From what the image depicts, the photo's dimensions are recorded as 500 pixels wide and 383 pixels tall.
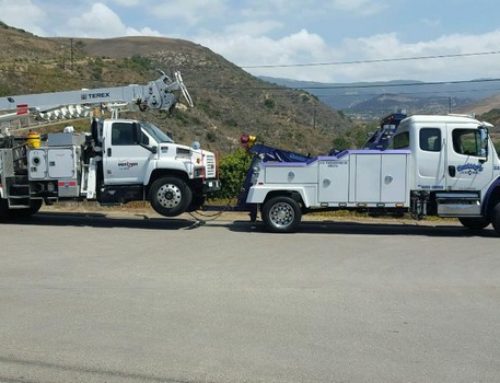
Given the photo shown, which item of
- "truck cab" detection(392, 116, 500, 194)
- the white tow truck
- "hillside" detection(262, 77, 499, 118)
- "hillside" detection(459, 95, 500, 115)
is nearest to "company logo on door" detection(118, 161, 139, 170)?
the white tow truck

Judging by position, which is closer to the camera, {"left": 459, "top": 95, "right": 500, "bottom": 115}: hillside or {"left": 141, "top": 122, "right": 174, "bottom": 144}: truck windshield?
{"left": 141, "top": 122, "right": 174, "bottom": 144}: truck windshield

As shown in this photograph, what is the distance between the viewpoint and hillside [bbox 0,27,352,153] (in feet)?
190

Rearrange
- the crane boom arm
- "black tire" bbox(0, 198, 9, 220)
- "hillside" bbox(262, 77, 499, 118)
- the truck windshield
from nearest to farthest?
the truck windshield → "black tire" bbox(0, 198, 9, 220) → the crane boom arm → "hillside" bbox(262, 77, 499, 118)

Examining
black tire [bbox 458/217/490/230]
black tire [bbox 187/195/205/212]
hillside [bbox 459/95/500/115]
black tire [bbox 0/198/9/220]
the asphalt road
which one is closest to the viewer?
the asphalt road

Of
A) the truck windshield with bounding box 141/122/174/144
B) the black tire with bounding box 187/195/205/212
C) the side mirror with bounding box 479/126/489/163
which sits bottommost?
the black tire with bounding box 187/195/205/212

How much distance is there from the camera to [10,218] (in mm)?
16312

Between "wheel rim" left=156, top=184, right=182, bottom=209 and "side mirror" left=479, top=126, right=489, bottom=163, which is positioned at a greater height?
"side mirror" left=479, top=126, right=489, bottom=163

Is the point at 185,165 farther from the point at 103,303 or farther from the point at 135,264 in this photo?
the point at 103,303

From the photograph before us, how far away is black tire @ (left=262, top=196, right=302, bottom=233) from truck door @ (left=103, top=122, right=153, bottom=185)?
311 cm

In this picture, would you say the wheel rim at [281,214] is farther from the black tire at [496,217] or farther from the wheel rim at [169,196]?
the black tire at [496,217]

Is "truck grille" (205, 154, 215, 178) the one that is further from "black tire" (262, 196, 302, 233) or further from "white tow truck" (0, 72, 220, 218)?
"black tire" (262, 196, 302, 233)

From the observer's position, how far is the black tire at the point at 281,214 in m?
14.1

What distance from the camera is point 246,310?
7.28m

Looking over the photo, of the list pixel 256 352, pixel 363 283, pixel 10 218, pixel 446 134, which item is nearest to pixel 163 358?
pixel 256 352
